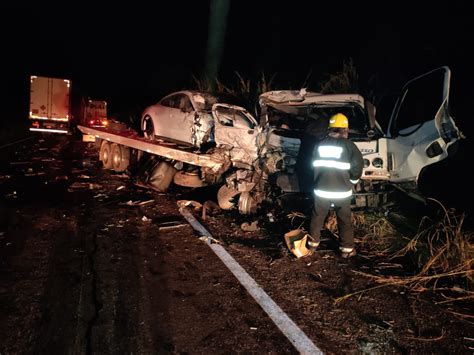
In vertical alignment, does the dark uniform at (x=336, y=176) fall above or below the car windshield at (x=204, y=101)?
below

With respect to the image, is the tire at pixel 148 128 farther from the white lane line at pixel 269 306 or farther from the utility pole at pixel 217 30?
the utility pole at pixel 217 30

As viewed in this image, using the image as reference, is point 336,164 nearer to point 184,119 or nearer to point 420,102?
point 420,102

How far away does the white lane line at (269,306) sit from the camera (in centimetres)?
302

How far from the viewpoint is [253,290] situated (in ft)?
12.7

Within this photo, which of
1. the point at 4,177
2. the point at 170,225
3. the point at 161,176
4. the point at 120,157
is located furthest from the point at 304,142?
the point at 4,177

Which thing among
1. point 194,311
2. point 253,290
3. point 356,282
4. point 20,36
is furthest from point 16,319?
point 20,36

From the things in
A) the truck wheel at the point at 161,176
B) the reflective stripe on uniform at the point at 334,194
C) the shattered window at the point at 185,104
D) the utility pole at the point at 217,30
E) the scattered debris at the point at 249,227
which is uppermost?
the utility pole at the point at 217,30

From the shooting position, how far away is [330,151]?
181 inches

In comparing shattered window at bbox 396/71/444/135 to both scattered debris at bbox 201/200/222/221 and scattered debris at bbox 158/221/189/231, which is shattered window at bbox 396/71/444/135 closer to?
scattered debris at bbox 201/200/222/221

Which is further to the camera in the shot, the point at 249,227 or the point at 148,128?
the point at 148,128

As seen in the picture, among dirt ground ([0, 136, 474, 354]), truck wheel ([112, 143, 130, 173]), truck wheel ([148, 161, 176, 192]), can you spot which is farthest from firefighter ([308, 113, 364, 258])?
truck wheel ([112, 143, 130, 173])

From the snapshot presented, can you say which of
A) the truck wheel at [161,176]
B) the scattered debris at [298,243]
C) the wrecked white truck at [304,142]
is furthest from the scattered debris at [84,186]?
the scattered debris at [298,243]

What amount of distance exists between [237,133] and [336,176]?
257 centimetres

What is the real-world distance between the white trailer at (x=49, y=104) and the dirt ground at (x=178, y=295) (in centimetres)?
1162
